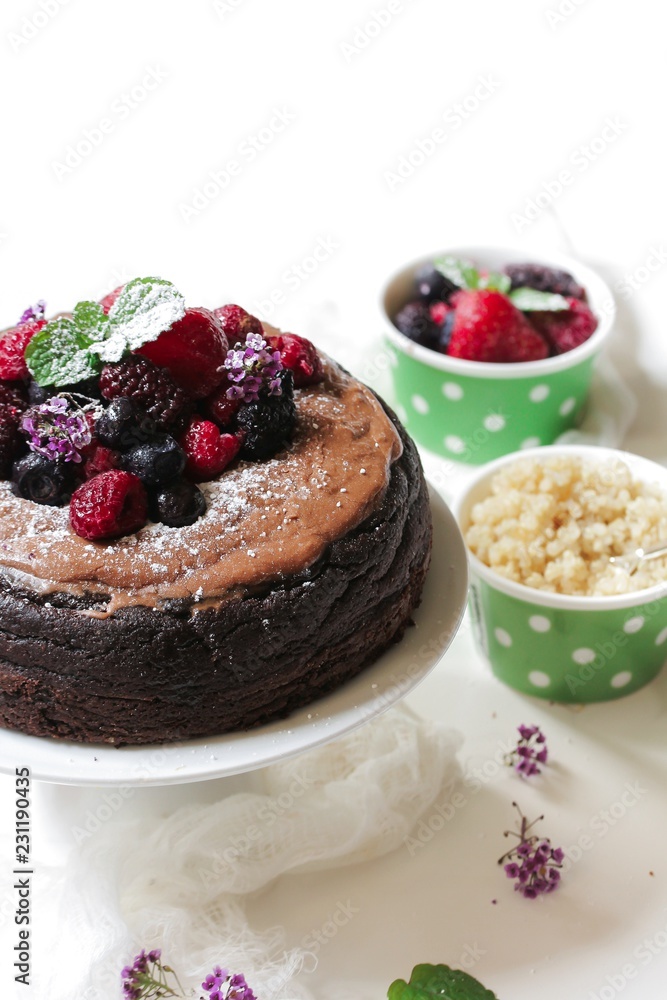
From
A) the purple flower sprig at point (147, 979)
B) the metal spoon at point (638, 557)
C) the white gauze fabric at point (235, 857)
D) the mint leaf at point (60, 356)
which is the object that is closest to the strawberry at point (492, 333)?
the metal spoon at point (638, 557)

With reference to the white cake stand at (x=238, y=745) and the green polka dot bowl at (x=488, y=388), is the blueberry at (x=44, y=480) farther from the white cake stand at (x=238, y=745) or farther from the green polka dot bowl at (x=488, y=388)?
the green polka dot bowl at (x=488, y=388)

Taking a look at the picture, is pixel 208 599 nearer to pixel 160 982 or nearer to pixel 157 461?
pixel 157 461

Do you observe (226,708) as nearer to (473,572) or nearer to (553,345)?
(473,572)

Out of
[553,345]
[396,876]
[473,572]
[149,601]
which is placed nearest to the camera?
[149,601]

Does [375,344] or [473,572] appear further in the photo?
[375,344]

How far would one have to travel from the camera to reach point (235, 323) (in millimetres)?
1765

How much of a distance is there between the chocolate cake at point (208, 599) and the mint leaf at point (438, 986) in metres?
0.48

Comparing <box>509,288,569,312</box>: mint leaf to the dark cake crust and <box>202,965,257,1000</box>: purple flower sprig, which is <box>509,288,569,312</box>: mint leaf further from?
<box>202,965,257,1000</box>: purple flower sprig

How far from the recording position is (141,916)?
1755 millimetres

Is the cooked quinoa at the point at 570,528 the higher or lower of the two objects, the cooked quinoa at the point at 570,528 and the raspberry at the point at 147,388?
the lower

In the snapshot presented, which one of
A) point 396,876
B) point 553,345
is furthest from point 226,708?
point 553,345

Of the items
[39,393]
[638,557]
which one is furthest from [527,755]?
[39,393]

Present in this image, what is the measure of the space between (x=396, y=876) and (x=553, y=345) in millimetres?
1403

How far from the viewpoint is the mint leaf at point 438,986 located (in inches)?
65.7
